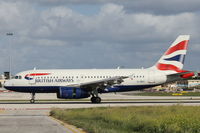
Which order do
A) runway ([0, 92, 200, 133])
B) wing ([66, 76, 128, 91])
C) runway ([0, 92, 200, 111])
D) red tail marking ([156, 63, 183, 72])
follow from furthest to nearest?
1. red tail marking ([156, 63, 183, 72])
2. wing ([66, 76, 128, 91])
3. runway ([0, 92, 200, 111])
4. runway ([0, 92, 200, 133])

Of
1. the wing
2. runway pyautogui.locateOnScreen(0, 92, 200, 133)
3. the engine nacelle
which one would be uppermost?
the wing

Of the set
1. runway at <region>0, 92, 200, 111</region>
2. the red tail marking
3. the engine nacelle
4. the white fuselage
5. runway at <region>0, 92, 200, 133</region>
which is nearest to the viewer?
runway at <region>0, 92, 200, 133</region>

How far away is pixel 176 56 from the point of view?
47.2 metres

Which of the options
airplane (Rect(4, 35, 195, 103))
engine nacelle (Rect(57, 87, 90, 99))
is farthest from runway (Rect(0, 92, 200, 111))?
airplane (Rect(4, 35, 195, 103))

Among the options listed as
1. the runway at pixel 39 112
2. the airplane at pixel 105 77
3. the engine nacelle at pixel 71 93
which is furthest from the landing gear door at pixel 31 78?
the engine nacelle at pixel 71 93

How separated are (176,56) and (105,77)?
819cm

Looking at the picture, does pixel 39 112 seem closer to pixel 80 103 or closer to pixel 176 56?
pixel 80 103

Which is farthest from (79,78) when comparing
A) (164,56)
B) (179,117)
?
(179,117)

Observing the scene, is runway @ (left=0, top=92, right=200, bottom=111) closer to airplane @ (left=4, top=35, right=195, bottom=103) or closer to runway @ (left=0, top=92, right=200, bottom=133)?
runway @ (left=0, top=92, right=200, bottom=133)

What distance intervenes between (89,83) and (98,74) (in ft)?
10.3

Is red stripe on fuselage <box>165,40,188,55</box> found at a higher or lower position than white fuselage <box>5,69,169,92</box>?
higher

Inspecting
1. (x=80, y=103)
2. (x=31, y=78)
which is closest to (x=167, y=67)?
(x=80, y=103)

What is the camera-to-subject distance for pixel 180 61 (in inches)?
1861

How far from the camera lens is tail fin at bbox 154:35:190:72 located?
155 ft
